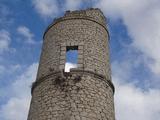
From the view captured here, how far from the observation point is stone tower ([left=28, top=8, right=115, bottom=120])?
393 inches

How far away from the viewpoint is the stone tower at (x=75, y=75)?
9.98 meters

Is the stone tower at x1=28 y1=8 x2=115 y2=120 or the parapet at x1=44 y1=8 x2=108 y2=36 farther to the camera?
the parapet at x1=44 y1=8 x2=108 y2=36

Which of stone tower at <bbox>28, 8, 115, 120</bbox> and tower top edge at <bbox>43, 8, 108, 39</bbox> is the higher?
tower top edge at <bbox>43, 8, 108, 39</bbox>

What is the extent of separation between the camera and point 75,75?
1079 centimetres

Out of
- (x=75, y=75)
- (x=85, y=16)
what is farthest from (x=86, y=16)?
(x=75, y=75)

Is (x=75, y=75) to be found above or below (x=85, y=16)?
below

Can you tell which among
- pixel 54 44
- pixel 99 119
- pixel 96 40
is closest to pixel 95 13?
pixel 96 40

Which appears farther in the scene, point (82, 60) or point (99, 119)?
point (82, 60)

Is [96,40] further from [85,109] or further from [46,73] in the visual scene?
[85,109]

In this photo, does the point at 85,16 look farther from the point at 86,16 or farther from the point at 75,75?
the point at 75,75

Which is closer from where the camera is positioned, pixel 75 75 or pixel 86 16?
pixel 75 75

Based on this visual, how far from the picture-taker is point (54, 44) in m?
12.2

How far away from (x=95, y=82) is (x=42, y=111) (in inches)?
88.5

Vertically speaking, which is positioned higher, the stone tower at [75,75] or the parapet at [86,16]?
the parapet at [86,16]
